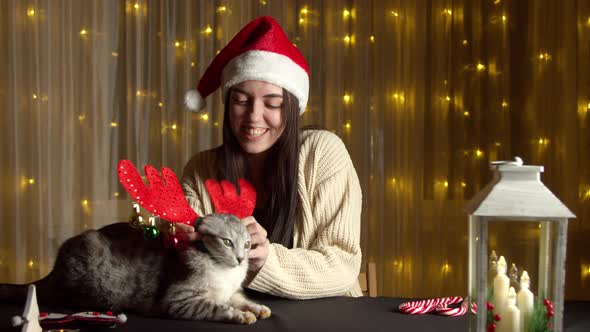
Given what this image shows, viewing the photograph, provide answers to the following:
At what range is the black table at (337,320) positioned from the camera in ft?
3.48

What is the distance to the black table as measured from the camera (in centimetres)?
106

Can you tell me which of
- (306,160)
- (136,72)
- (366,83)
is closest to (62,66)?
(136,72)

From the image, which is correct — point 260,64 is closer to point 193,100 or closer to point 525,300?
point 193,100

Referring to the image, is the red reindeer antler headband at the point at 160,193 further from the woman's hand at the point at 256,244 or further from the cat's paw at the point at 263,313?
the cat's paw at the point at 263,313

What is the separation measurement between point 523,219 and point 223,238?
0.52 metres

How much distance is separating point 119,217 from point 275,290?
216 cm

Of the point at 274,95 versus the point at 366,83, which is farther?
the point at 366,83

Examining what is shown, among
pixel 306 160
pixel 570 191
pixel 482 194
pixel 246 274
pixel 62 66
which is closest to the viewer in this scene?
pixel 482 194

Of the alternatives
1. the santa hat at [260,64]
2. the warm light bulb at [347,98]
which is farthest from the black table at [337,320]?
the warm light bulb at [347,98]

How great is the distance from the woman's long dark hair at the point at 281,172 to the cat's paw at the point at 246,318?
54 cm

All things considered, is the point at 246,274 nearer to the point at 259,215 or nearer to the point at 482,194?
the point at 259,215

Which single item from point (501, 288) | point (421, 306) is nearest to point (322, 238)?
point (421, 306)

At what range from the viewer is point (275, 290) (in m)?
1.33

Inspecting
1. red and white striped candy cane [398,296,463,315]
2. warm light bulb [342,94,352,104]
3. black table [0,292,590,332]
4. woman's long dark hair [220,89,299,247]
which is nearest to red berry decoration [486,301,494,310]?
black table [0,292,590,332]
